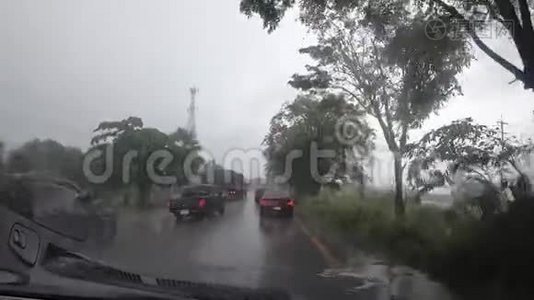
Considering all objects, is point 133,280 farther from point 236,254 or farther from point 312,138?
point 312,138

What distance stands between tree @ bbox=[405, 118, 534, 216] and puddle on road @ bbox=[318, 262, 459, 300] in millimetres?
528

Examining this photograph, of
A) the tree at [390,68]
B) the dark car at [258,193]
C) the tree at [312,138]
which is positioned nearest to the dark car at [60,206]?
the dark car at [258,193]

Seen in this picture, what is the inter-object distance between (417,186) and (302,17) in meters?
1.33

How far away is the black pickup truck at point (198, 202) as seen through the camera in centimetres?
410

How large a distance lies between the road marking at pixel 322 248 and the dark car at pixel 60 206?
1370mm

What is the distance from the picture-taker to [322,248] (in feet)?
12.4

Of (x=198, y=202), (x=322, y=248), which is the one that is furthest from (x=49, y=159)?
(x=322, y=248)

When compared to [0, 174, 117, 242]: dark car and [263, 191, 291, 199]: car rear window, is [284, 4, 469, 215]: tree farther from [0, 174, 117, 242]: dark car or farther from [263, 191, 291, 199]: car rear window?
[0, 174, 117, 242]: dark car

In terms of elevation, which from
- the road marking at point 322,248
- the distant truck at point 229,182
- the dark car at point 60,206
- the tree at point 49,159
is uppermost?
the tree at point 49,159

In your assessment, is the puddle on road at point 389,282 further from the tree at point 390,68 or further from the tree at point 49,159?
the tree at point 49,159

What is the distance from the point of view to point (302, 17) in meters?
3.79

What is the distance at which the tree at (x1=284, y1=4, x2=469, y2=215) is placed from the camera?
3.48 m

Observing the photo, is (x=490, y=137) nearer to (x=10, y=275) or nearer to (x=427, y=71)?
(x=427, y=71)

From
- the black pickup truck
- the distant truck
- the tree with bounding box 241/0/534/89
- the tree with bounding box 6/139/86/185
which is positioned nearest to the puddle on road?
the distant truck
